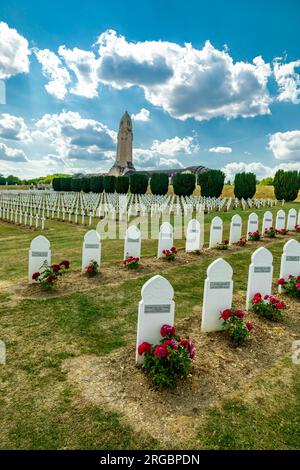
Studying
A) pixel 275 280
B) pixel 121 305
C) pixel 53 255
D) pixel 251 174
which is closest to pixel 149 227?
pixel 53 255

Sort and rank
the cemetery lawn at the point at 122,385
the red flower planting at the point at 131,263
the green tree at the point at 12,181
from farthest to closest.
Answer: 1. the green tree at the point at 12,181
2. the red flower planting at the point at 131,263
3. the cemetery lawn at the point at 122,385

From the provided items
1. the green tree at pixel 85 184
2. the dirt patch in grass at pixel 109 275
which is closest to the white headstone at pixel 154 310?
the dirt patch in grass at pixel 109 275

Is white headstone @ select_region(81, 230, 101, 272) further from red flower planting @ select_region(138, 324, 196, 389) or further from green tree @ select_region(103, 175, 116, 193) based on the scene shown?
green tree @ select_region(103, 175, 116, 193)

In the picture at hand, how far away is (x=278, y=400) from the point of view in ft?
11.7

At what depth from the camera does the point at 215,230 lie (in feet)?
37.1

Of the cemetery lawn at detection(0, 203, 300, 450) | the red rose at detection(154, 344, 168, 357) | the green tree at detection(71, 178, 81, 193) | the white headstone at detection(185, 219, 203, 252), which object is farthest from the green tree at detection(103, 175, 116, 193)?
the red rose at detection(154, 344, 168, 357)

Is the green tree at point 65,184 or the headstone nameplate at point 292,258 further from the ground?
the green tree at point 65,184

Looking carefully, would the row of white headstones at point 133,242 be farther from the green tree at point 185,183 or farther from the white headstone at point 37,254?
the green tree at point 185,183

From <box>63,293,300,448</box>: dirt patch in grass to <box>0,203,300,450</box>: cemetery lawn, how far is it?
0.04 feet

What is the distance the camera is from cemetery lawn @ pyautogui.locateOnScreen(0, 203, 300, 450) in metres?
2.98

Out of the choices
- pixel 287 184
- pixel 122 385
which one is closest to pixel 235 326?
pixel 122 385

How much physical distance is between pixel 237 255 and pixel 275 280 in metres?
2.30

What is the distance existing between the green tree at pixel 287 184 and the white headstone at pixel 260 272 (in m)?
34.1

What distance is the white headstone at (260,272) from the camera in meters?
5.82
